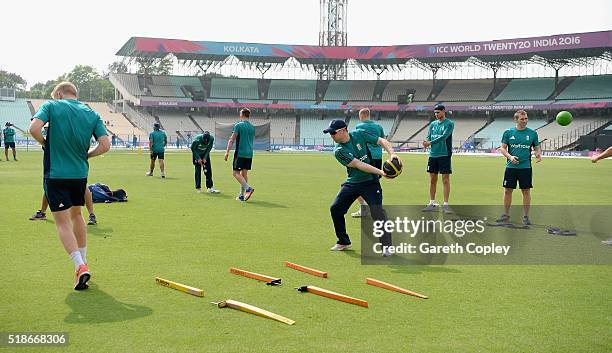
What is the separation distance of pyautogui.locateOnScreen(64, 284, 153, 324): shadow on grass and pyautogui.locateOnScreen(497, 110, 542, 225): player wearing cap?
7.82m

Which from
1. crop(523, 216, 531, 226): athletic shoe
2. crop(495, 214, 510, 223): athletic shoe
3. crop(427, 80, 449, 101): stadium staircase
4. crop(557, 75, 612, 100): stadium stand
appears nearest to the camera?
crop(523, 216, 531, 226): athletic shoe

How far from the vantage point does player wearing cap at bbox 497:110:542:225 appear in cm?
1141

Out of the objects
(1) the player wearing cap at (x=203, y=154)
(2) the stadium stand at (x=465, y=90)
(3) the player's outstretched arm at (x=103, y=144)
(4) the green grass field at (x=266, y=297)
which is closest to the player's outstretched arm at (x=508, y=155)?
(4) the green grass field at (x=266, y=297)

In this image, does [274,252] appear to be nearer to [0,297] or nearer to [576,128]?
[0,297]

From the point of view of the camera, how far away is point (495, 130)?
74.4 m

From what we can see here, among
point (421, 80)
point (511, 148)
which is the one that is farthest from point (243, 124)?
point (421, 80)

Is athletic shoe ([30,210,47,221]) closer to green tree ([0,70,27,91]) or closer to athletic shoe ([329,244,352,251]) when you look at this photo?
athletic shoe ([329,244,352,251])

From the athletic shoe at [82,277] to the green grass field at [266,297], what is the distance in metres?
0.11

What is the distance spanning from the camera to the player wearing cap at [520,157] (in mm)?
11406

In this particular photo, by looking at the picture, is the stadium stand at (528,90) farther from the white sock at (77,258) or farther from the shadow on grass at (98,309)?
the shadow on grass at (98,309)

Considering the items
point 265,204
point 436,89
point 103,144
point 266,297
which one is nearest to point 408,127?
point 436,89

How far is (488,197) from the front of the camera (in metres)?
17.1

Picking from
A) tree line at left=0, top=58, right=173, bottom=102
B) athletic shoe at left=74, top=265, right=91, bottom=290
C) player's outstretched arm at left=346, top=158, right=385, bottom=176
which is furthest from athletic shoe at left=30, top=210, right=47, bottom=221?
tree line at left=0, top=58, right=173, bottom=102

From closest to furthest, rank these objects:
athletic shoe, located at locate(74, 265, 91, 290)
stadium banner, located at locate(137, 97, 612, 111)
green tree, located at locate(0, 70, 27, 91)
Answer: athletic shoe, located at locate(74, 265, 91, 290), stadium banner, located at locate(137, 97, 612, 111), green tree, located at locate(0, 70, 27, 91)
